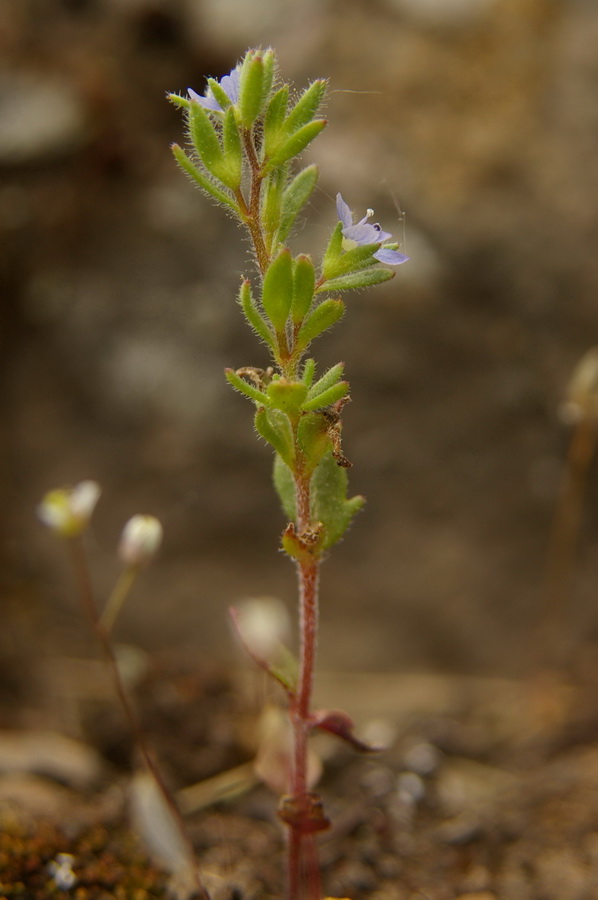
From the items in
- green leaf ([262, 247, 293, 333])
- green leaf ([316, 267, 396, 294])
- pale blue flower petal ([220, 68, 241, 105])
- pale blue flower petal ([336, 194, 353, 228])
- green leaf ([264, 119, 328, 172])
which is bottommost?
green leaf ([262, 247, 293, 333])

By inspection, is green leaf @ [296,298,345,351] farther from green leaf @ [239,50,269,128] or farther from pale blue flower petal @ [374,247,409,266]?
green leaf @ [239,50,269,128]

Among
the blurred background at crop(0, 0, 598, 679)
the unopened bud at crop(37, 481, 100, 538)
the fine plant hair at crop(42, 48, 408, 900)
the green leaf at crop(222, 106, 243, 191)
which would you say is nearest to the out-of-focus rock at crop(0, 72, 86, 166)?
the blurred background at crop(0, 0, 598, 679)

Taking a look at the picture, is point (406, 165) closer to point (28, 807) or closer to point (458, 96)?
point (458, 96)

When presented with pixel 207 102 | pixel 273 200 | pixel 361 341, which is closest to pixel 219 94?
pixel 207 102

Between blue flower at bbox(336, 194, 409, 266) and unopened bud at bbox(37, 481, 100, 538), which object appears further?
unopened bud at bbox(37, 481, 100, 538)

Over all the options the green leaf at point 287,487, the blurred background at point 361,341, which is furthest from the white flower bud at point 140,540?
the blurred background at point 361,341

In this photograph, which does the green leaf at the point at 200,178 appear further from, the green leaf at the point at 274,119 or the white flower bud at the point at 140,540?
the white flower bud at the point at 140,540

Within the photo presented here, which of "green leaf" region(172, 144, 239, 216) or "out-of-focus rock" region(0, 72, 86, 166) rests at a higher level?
"out-of-focus rock" region(0, 72, 86, 166)

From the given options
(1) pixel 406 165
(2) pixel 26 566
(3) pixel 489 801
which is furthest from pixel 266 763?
(1) pixel 406 165
